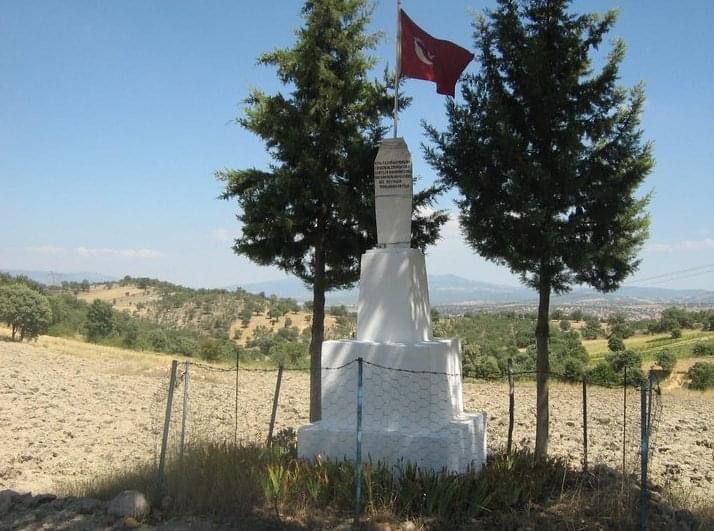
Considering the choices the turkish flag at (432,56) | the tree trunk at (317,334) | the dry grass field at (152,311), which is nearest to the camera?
the turkish flag at (432,56)

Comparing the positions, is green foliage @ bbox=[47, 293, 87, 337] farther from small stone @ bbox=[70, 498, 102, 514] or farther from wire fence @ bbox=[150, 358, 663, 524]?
small stone @ bbox=[70, 498, 102, 514]

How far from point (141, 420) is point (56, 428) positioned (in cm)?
218

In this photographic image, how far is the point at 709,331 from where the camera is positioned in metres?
56.1

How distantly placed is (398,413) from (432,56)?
5198mm

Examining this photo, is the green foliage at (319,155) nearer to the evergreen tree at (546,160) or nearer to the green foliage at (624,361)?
the evergreen tree at (546,160)

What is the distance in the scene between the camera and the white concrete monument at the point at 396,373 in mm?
8188

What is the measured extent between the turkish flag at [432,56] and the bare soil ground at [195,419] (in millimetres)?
5337

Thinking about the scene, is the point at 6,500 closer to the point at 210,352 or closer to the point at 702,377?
the point at 702,377

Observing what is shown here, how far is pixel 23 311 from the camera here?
40.3 m

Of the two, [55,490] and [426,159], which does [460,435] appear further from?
[55,490]

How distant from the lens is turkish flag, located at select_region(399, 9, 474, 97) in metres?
9.35

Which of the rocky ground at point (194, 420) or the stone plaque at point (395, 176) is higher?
the stone plaque at point (395, 176)

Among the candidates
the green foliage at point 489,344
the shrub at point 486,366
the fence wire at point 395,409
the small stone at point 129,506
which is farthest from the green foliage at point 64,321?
the small stone at point 129,506

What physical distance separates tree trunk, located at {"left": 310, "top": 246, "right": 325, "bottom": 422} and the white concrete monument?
8.30 ft
